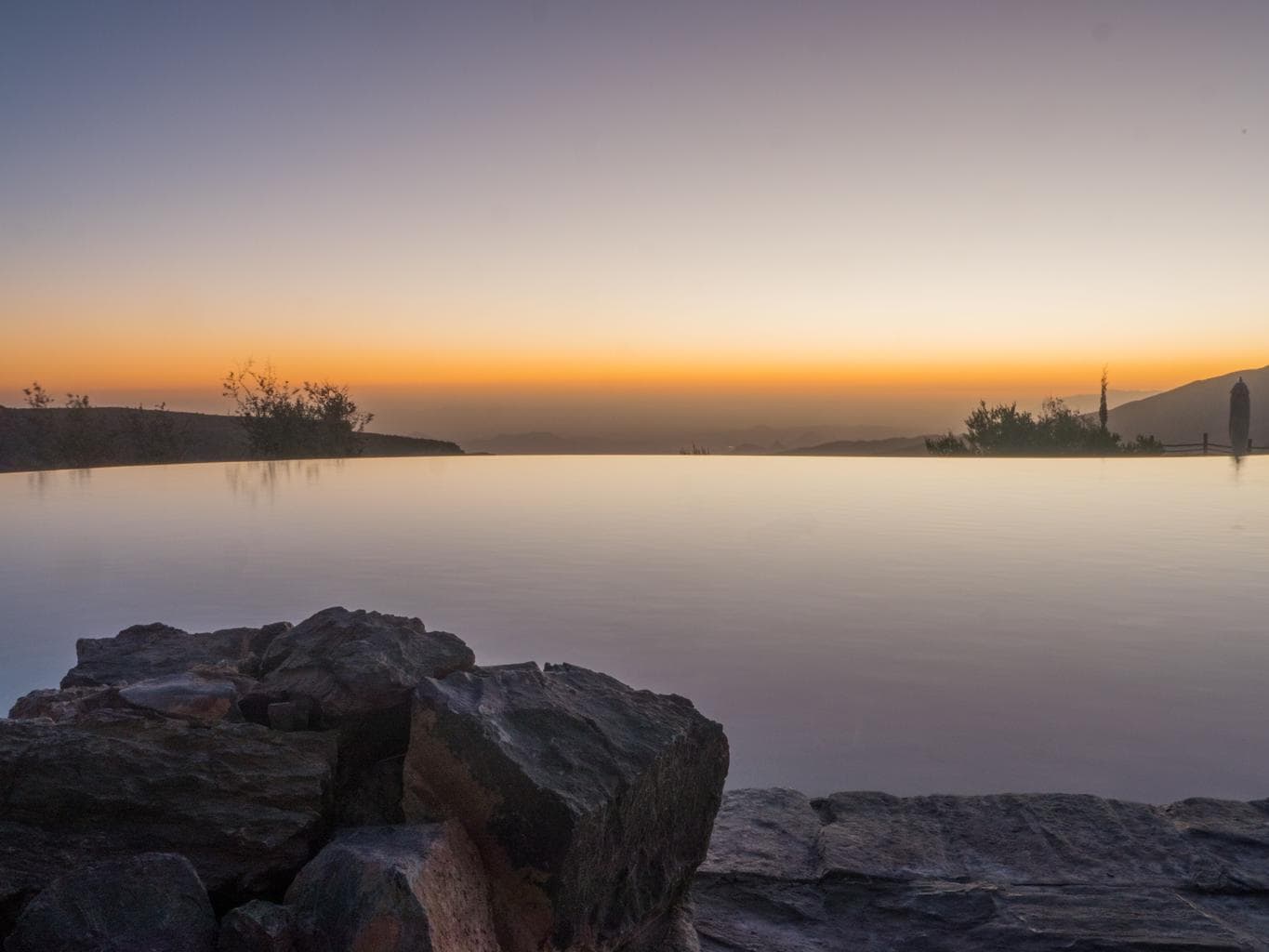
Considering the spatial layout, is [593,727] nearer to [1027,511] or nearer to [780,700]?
[780,700]

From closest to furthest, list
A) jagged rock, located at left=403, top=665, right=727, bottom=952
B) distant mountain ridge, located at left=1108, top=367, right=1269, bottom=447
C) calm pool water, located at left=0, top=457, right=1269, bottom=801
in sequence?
1. jagged rock, located at left=403, top=665, right=727, bottom=952
2. calm pool water, located at left=0, top=457, right=1269, bottom=801
3. distant mountain ridge, located at left=1108, top=367, right=1269, bottom=447

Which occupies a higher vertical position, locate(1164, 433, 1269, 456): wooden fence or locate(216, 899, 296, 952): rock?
locate(1164, 433, 1269, 456): wooden fence

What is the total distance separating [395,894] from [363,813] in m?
0.60

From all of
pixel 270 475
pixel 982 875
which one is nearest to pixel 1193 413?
pixel 270 475

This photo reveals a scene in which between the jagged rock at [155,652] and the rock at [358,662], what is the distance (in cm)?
62

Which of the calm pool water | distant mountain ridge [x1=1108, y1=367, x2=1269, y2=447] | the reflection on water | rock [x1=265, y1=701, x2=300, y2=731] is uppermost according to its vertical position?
distant mountain ridge [x1=1108, y1=367, x2=1269, y2=447]

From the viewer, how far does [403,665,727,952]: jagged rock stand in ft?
6.21

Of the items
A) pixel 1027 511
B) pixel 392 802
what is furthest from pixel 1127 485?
pixel 392 802

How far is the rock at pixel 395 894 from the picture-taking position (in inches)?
64.6

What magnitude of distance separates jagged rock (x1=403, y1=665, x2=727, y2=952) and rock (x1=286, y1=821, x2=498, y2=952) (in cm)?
9

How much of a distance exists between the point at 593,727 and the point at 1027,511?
972cm

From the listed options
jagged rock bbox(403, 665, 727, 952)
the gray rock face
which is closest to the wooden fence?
the gray rock face

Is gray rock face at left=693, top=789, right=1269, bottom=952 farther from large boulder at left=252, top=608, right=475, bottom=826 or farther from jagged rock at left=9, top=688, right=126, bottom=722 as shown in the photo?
jagged rock at left=9, top=688, right=126, bottom=722

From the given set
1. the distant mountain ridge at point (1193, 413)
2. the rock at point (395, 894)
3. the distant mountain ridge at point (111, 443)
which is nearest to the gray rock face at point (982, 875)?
the rock at point (395, 894)
